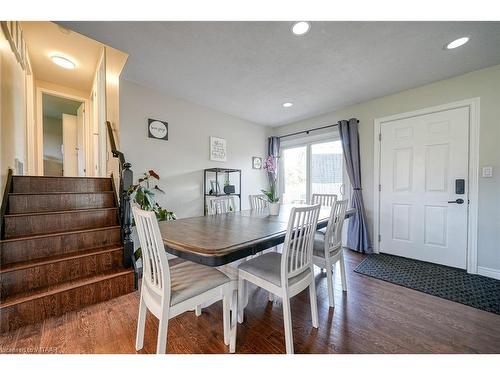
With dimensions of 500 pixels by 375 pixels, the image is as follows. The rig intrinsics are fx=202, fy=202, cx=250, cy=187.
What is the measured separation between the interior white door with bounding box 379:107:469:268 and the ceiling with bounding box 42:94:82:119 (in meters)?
5.85

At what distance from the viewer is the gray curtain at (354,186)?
3.10 metres

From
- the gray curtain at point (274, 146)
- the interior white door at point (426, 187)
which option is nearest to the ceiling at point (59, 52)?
the gray curtain at point (274, 146)

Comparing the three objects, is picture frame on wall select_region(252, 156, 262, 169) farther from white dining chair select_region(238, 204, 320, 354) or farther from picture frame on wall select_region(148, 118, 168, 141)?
white dining chair select_region(238, 204, 320, 354)

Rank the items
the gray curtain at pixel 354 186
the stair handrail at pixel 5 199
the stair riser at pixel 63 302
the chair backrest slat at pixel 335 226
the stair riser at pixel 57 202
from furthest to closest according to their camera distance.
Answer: the gray curtain at pixel 354 186 < the stair riser at pixel 57 202 < the stair handrail at pixel 5 199 < the chair backrest slat at pixel 335 226 < the stair riser at pixel 63 302

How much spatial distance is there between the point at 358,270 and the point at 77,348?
272cm

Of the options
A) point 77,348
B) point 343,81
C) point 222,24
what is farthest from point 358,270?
point 222,24

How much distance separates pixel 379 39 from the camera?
175cm

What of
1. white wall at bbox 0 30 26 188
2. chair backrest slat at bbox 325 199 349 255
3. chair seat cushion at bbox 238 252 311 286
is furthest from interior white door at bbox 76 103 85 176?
chair backrest slat at bbox 325 199 349 255

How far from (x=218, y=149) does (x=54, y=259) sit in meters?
2.49

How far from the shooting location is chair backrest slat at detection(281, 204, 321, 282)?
48.1 inches

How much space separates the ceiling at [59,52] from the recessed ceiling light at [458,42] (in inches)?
146

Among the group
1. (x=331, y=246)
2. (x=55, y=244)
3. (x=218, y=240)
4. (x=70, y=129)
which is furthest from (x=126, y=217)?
(x=70, y=129)

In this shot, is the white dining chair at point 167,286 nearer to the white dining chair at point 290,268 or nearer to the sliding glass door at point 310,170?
the white dining chair at point 290,268
